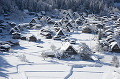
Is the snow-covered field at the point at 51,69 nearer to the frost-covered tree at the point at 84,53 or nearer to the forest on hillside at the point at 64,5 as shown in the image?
the frost-covered tree at the point at 84,53

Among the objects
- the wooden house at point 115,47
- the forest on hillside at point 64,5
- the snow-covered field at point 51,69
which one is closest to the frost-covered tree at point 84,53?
the snow-covered field at point 51,69

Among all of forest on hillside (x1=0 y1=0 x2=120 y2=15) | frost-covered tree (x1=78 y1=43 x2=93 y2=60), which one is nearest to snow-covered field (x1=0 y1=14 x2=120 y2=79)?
frost-covered tree (x1=78 y1=43 x2=93 y2=60)

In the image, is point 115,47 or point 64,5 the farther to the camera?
point 64,5

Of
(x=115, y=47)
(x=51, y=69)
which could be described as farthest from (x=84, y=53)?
(x=115, y=47)

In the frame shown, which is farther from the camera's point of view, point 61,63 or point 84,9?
point 84,9

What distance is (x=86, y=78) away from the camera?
17.9 meters

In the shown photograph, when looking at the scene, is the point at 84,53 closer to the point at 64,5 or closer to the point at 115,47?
the point at 115,47

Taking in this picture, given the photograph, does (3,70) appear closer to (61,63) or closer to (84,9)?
(61,63)

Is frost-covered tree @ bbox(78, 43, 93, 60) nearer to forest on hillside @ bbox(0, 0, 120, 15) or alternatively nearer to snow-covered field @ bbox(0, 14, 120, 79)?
snow-covered field @ bbox(0, 14, 120, 79)

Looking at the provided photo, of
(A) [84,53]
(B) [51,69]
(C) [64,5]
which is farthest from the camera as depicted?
(C) [64,5]

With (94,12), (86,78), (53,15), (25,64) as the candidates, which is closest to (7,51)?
(25,64)

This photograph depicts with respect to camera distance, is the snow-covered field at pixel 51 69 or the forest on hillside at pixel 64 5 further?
the forest on hillside at pixel 64 5

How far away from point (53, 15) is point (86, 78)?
183ft

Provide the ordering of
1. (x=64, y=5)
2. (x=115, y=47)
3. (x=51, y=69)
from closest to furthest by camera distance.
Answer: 1. (x=51, y=69)
2. (x=115, y=47)
3. (x=64, y=5)
